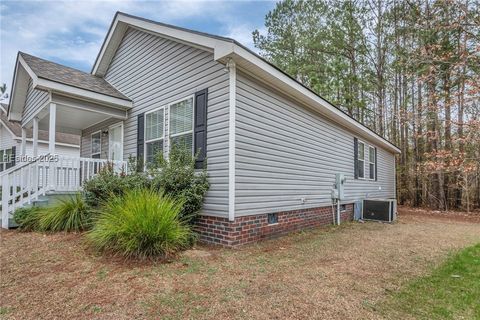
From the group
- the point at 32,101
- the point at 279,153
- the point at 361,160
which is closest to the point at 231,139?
the point at 279,153

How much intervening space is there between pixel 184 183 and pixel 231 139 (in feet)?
4.10

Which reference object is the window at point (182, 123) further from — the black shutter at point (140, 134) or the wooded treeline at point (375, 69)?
the wooded treeline at point (375, 69)

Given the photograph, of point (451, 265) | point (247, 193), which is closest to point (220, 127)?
point (247, 193)

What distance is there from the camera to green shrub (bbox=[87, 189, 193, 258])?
4.14 m

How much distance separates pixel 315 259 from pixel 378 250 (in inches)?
59.3

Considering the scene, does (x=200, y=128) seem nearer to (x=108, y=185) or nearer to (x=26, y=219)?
(x=108, y=185)

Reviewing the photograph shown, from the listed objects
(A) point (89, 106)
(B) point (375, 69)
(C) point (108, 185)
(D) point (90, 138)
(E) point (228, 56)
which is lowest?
(C) point (108, 185)

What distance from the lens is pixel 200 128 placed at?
5688 mm

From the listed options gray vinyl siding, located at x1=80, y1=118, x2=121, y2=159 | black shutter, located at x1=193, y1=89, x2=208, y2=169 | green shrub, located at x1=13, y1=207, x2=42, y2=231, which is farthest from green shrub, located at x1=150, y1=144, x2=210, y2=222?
gray vinyl siding, located at x1=80, y1=118, x2=121, y2=159

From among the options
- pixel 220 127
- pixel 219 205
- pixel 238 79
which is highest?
pixel 238 79

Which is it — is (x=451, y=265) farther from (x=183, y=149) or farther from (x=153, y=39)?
(x=153, y=39)

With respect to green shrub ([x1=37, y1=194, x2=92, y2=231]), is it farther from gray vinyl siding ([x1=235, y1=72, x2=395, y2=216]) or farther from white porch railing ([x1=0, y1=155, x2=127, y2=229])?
gray vinyl siding ([x1=235, y1=72, x2=395, y2=216])

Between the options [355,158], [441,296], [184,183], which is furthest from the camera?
[355,158]

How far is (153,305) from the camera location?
9.25 ft
